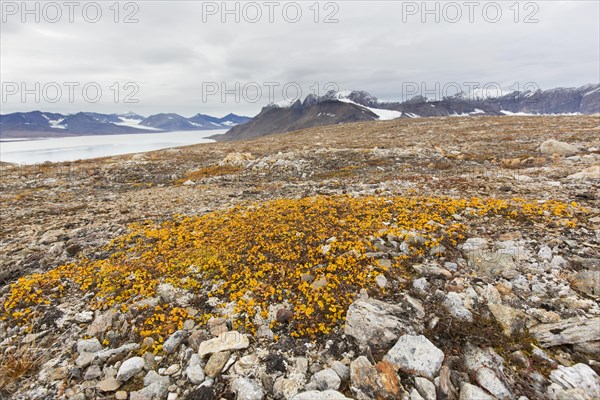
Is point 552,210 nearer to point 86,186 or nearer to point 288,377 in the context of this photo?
point 288,377

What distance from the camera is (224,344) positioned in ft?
18.9

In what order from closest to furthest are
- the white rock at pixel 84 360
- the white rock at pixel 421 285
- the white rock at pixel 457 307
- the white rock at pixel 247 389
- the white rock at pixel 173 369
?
the white rock at pixel 247 389
the white rock at pixel 173 369
the white rock at pixel 84 360
the white rock at pixel 457 307
the white rock at pixel 421 285

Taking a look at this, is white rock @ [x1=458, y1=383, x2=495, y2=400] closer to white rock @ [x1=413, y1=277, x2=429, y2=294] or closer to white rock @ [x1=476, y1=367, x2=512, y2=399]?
white rock @ [x1=476, y1=367, x2=512, y2=399]

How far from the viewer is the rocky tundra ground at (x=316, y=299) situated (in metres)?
5.05

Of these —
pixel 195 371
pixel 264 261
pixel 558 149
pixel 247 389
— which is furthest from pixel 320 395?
Answer: pixel 558 149

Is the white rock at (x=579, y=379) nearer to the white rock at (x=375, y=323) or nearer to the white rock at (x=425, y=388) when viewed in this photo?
the white rock at (x=425, y=388)

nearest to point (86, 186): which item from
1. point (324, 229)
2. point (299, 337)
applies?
point (324, 229)

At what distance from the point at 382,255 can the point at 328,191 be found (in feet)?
25.7

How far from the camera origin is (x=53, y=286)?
791cm

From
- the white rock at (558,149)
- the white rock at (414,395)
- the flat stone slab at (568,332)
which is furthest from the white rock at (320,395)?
the white rock at (558,149)

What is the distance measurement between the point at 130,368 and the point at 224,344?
1.64 meters

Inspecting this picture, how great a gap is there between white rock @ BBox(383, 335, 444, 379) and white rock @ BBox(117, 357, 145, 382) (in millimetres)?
4409

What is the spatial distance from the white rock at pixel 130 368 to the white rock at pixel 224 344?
1049 millimetres

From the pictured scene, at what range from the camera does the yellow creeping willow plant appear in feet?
22.4
